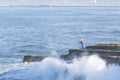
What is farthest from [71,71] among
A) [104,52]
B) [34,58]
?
[34,58]

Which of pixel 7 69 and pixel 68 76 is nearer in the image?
pixel 68 76

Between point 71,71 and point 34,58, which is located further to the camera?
point 34,58

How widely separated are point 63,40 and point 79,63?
117 ft

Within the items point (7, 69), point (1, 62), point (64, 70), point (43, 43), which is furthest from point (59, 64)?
point (43, 43)

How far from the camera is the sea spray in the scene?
112 feet

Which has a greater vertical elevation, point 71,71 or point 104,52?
point 104,52

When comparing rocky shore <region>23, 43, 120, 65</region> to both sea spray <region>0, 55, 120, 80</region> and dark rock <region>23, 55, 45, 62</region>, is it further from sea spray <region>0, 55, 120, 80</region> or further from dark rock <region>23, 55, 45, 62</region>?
dark rock <region>23, 55, 45, 62</region>

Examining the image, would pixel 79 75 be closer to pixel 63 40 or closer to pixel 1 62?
pixel 1 62

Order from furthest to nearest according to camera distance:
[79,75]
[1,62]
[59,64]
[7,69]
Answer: [1,62] → [7,69] → [59,64] → [79,75]

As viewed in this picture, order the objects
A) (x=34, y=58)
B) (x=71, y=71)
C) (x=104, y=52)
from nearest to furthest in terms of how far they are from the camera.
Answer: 1. (x=71, y=71)
2. (x=104, y=52)
3. (x=34, y=58)

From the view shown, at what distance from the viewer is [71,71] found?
1393 inches

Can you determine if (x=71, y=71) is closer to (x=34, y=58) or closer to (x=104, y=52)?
(x=104, y=52)

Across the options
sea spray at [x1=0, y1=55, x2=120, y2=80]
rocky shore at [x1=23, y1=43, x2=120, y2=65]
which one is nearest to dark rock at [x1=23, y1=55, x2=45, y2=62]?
rocky shore at [x1=23, y1=43, x2=120, y2=65]

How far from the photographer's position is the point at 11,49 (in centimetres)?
6134
